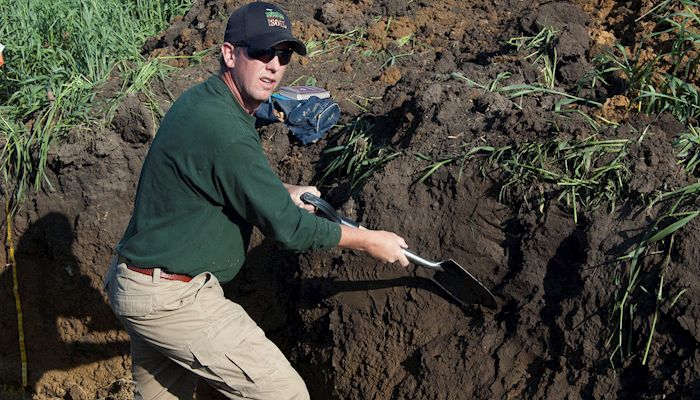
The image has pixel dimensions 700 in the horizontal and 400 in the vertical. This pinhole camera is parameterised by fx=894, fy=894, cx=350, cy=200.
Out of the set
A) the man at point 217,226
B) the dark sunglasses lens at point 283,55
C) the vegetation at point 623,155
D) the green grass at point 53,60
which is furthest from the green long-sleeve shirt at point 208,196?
the green grass at point 53,60

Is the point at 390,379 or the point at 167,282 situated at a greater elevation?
the point at 167,282

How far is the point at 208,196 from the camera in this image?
362 cm

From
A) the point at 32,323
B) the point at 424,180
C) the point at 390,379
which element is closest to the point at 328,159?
the point at 424,180

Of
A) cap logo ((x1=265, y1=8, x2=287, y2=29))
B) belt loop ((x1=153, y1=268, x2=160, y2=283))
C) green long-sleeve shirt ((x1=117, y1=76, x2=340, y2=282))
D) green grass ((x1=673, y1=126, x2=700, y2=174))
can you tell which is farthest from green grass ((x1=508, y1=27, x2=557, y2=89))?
belt loop ((x1=153, y1=268, x2=160, y2=283))

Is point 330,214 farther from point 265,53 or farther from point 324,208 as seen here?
point 265,53

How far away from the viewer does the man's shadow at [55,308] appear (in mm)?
5656

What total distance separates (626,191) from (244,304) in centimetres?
230

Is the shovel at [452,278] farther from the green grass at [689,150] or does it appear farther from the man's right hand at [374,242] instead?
the green grass at [689,150]

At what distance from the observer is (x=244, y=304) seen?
5.25 m

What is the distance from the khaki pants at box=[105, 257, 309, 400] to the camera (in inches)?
147

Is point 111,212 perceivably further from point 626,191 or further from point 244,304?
point 626,191

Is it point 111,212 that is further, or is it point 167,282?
point 111,212

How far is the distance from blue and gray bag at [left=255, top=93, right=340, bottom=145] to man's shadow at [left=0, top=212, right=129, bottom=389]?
1389mm

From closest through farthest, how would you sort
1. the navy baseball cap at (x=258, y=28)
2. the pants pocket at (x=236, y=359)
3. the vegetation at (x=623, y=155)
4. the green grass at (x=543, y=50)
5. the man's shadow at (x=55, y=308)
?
the navy baseball cap at (x=258, y=28)
the pants pocket at (x=236, y=359)
the vegetation at (x=623, y=155)
the green grass at (x=543, y=50)
the man's shadow at (x=55, y=308)
